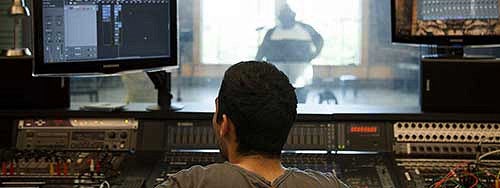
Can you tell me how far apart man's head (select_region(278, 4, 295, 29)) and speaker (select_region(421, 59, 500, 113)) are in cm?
141

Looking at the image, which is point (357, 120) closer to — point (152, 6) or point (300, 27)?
point (152, 6)

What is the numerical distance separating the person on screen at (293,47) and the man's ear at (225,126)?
252cm

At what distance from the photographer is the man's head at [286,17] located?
3.97 meters

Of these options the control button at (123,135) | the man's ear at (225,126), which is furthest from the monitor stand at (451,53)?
the man's ear at (225,126)

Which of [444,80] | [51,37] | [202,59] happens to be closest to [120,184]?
[51,37]

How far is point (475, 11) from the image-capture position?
267 centimetres

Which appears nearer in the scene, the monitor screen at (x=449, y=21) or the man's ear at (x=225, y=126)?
the man's ear at (x=225, y=126)

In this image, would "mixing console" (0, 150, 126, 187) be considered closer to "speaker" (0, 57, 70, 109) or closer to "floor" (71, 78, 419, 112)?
"speaker" (0, 57, 70, 109)

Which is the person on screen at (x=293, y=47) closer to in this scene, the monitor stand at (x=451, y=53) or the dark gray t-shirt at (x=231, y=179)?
the monitor stand at (x=451, y=53)

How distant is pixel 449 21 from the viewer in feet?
8.81

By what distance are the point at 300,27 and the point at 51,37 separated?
1.82 meters

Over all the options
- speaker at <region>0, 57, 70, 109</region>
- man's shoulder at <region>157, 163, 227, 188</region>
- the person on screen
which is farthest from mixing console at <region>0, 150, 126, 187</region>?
the person on screen

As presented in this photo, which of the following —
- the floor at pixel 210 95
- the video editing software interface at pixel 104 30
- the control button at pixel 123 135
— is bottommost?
the control button at pixel 123 135

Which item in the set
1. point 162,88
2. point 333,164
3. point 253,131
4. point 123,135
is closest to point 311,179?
point 253,131
